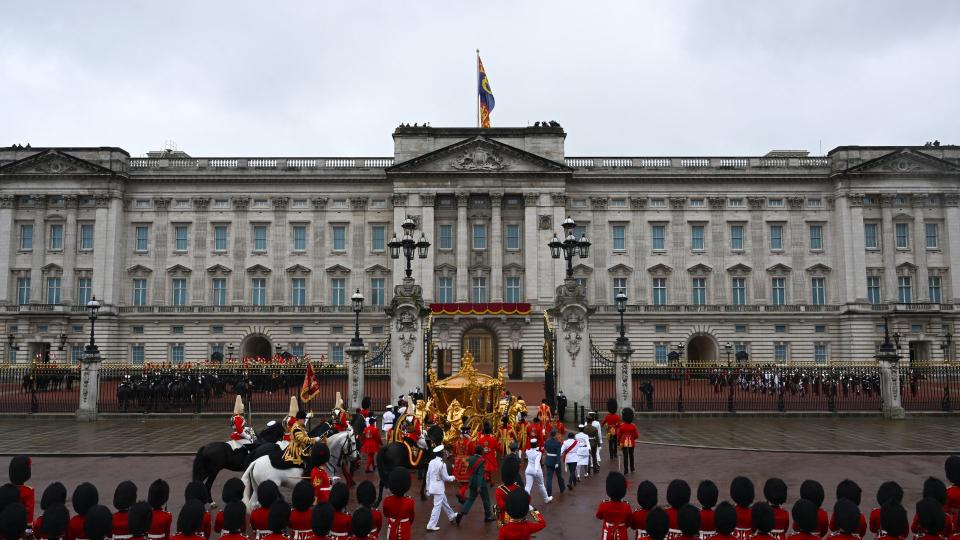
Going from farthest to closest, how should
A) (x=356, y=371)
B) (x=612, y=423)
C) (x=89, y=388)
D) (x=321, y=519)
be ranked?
(x=89, y=388), (x=356, y=371), (x=612, y=423), (x=321, y=519)

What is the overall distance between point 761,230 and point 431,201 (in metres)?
26.5

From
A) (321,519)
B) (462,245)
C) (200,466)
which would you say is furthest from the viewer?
(462,245)

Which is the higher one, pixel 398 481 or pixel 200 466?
pixel 398 481

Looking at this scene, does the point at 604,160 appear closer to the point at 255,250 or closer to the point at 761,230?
the point at 761,230

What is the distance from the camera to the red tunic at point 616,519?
7.86m

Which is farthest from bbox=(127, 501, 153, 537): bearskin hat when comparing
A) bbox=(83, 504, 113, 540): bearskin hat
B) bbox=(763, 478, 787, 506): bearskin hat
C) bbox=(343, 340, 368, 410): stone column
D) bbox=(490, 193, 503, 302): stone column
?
bbox=(490, 193, 503, 302): stone column

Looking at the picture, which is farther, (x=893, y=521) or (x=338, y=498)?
(x=338, y=498)

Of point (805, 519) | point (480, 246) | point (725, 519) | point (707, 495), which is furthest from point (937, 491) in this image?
point (480, 246)

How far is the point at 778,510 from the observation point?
7.70m

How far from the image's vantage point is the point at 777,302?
172ft

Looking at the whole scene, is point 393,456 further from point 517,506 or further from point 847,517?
point 847,517

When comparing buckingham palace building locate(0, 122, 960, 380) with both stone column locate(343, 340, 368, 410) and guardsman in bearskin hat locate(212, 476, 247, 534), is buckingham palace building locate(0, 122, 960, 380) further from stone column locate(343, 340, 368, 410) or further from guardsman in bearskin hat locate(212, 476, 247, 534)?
guardsman in bearskin hat locate(212, 476, 247, 534)

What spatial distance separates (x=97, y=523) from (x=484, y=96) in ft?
156

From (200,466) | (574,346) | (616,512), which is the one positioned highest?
(574,346)
